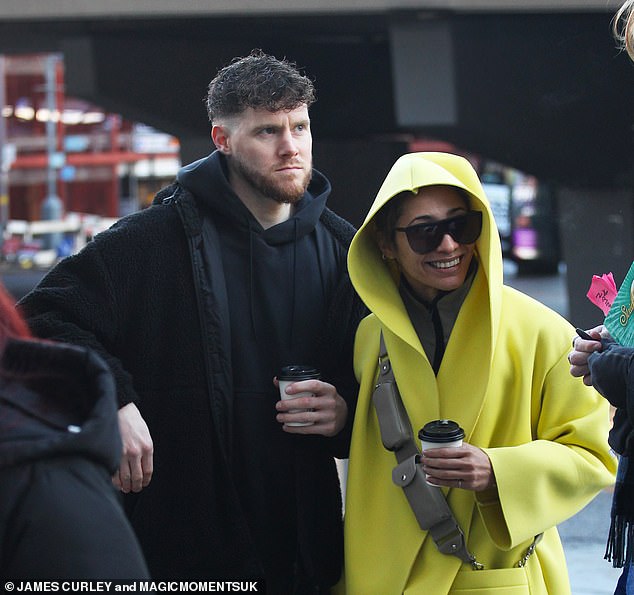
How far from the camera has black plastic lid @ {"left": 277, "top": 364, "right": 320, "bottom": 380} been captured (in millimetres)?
2941

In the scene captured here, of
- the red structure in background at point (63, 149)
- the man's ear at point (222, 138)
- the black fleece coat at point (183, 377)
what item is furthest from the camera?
the red structure in background at point (63, 149)

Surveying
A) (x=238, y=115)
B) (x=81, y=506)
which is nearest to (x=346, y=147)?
(x=238, y=115)

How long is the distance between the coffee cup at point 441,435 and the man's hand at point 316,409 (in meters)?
0.39

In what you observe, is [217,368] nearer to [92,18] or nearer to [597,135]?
[597,135]

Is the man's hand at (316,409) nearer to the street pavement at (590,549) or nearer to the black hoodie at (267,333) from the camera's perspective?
the black hoodie at (267,333)

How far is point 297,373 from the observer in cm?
295

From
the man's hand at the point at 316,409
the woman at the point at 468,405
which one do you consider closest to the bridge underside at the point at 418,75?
the woman at the point at 468,405

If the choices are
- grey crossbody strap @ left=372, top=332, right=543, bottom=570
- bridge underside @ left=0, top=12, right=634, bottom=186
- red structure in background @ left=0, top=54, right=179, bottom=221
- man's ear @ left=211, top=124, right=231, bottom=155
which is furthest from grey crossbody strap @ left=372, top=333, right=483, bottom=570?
red structure in background @ left=0, top=54, right=179, bottom=221

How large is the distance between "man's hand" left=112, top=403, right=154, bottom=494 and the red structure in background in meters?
20.7

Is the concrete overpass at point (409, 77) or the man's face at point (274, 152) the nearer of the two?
the man's face at point (274, 152)

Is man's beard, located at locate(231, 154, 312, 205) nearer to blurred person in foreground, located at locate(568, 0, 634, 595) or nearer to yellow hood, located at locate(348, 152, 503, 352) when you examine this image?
yellow hood, located at locate(348, 152, 503, 352)

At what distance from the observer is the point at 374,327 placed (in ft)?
10.2

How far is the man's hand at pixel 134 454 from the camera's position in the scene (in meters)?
2.82

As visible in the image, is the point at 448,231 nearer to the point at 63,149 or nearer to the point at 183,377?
the point at 183,377
